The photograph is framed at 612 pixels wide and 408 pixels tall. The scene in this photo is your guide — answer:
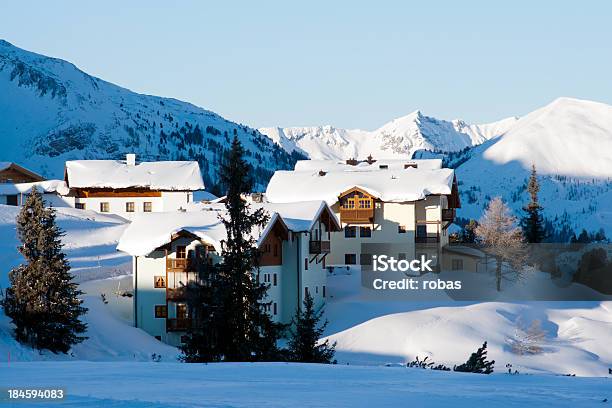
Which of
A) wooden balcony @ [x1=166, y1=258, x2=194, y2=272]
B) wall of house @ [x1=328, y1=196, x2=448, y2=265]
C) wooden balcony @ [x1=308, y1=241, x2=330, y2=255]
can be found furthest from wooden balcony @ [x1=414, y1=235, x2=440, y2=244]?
wooden balcony @ [x1=166, y1=258, x2=194, y2=272]

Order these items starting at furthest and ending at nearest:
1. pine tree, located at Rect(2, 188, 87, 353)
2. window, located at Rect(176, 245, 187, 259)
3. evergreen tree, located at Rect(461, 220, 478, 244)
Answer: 1. evergreen tree, located at Rect(461, 220, 478, 244)
2. window, located at Rect(176, 245, 187, 259)
3. pine tree, located at Rect(2, 188, 87, 353)

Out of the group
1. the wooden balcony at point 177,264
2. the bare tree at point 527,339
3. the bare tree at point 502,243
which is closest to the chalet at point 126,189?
the bare tree at point 502,243

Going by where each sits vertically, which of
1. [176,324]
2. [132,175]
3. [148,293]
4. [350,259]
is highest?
[132,175]

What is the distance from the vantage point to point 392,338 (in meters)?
56.7

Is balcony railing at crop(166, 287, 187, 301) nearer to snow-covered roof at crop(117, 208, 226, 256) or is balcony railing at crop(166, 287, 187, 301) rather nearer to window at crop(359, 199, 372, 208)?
snow-covered roof at crop(117, 208, 226, 256)

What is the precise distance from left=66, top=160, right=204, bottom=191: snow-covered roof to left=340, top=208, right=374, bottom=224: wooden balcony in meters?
19.2

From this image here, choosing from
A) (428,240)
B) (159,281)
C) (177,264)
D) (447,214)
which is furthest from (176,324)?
(447,214)

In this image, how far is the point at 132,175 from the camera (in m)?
93.9

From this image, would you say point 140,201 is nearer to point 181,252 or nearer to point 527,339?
point 181,252

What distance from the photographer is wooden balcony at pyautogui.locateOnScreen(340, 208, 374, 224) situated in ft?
259

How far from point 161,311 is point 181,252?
3.37 meters

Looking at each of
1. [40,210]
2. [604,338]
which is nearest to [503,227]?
[604,338]

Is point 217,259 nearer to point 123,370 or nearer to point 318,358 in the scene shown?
point 318,358

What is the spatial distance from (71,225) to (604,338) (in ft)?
120
